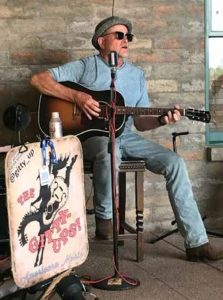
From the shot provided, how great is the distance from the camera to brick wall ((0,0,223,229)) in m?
3.43

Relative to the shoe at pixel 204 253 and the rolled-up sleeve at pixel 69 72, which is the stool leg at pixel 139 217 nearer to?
the shoe at pixel 204 253

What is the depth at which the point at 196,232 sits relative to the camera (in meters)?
2.94

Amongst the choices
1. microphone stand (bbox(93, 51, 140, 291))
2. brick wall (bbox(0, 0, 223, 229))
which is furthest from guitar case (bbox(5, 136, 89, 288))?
brick wall (bbox(0, 0, 223, 229))

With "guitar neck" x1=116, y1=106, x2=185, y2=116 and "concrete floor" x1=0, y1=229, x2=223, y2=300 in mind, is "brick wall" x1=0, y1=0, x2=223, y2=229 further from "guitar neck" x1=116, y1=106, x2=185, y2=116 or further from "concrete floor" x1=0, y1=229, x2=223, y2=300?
"guitar neck" x1=116, y1=106, x2=185, y2=116

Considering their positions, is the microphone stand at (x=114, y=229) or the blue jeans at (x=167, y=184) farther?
the blue jeans at (x=167, y=184)

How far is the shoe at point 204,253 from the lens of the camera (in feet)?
9.60

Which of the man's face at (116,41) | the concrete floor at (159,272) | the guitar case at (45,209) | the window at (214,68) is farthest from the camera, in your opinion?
the window at (214,68)

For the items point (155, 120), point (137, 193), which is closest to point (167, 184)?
point (137, 193)

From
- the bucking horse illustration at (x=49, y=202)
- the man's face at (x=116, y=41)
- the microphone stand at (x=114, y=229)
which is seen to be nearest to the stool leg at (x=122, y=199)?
the microphone stand at (x=114, y=229)

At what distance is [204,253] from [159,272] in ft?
0.92

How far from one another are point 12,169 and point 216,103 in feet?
6.89

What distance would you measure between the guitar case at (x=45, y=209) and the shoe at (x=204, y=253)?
85 centimetres

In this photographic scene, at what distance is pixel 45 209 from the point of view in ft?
7.00

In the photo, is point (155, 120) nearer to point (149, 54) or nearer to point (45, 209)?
point (149, 54)
